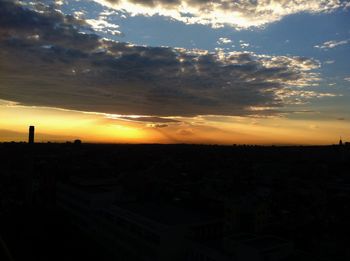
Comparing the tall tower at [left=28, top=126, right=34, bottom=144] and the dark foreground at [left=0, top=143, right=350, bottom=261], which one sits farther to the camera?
the tall tower at [left=28, top=126, right=34, bottom=144]

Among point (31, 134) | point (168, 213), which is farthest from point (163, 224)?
point (31, 134)

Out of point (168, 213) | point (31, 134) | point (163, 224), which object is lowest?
point (163, 224)

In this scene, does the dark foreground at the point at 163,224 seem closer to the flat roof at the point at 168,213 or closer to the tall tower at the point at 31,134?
the flat roof at the point at 168,213

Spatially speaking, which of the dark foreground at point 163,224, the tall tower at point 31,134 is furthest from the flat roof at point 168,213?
the tall tower at point 31,134

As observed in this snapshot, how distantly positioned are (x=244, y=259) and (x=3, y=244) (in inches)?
1484

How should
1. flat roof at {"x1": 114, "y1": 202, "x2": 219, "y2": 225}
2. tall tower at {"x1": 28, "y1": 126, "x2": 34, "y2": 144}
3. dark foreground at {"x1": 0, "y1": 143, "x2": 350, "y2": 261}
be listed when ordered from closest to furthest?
dark foreground at {"x1": 0, "y1": 143, "x2": 350, "y2": 261} → flat roof at {"x1": 114, "y1": 202, "x2": 219, "y2": 225} → tall tower at {"x1": 28, "y1": 126, "x2": 34, "y2": 144}

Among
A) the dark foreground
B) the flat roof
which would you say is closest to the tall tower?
the dark foreground

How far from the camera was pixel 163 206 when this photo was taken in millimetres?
57469

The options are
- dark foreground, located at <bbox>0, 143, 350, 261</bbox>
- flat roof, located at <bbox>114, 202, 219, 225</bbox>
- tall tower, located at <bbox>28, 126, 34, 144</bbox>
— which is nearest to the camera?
dark foreground, located at <bbox>0, 143, 350, 261</bbox>

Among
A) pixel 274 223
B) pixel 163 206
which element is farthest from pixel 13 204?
pixel 274 223

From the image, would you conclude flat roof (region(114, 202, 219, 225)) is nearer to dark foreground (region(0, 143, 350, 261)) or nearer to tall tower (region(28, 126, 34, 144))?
dark foreground (region(0, 143, 350, 261))

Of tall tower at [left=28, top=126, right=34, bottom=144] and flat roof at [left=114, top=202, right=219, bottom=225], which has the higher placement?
tall tower at [left=28, top=126, right=34, bottom=144]

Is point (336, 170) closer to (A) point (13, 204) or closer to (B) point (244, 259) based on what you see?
(A) point (13, 204)

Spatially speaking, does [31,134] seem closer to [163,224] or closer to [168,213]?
[168,213]
